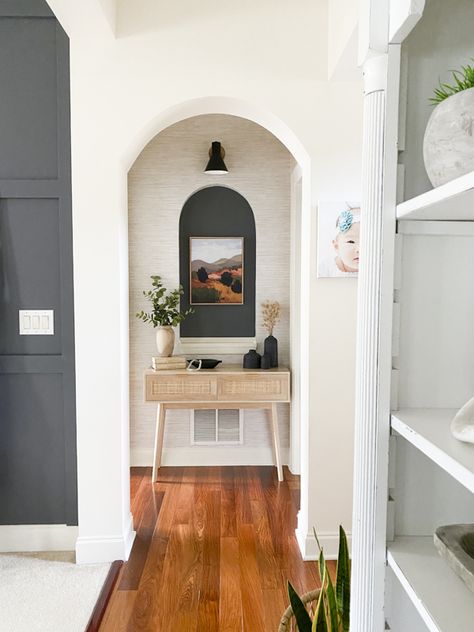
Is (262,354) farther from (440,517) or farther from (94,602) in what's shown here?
(440,517)

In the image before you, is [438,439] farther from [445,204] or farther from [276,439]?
[276,439]

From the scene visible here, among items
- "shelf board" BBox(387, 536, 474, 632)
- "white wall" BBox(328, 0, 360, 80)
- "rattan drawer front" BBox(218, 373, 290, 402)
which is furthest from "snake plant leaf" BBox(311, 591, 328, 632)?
"rattan drawer front" BBox(218, 373, 290, 402)

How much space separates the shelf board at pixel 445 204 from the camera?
73 centimetres

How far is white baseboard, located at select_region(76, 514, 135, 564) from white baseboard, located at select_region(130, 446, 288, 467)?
5.05 ft

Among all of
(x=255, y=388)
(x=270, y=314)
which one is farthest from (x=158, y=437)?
(x=270, y=314)

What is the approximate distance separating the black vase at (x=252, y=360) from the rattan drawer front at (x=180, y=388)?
1.01 feet

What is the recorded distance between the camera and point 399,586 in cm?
103

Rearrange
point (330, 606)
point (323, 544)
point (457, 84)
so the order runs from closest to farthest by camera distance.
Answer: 1. point (457, 84)
2. point (330, 606)
3. point (323, 544)

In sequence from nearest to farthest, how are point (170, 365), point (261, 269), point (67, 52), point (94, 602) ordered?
point (94, 602) < point (67, 52) < point (170, 365) < point (261, 269)

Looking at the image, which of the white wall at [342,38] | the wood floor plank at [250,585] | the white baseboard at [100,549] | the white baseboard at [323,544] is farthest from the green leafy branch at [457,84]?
the white baseboard at [100,549]

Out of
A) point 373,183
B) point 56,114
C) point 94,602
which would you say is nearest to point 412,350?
point 373,183

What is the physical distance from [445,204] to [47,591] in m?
2.55

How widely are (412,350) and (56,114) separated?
246 centimetres

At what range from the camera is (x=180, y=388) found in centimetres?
391
